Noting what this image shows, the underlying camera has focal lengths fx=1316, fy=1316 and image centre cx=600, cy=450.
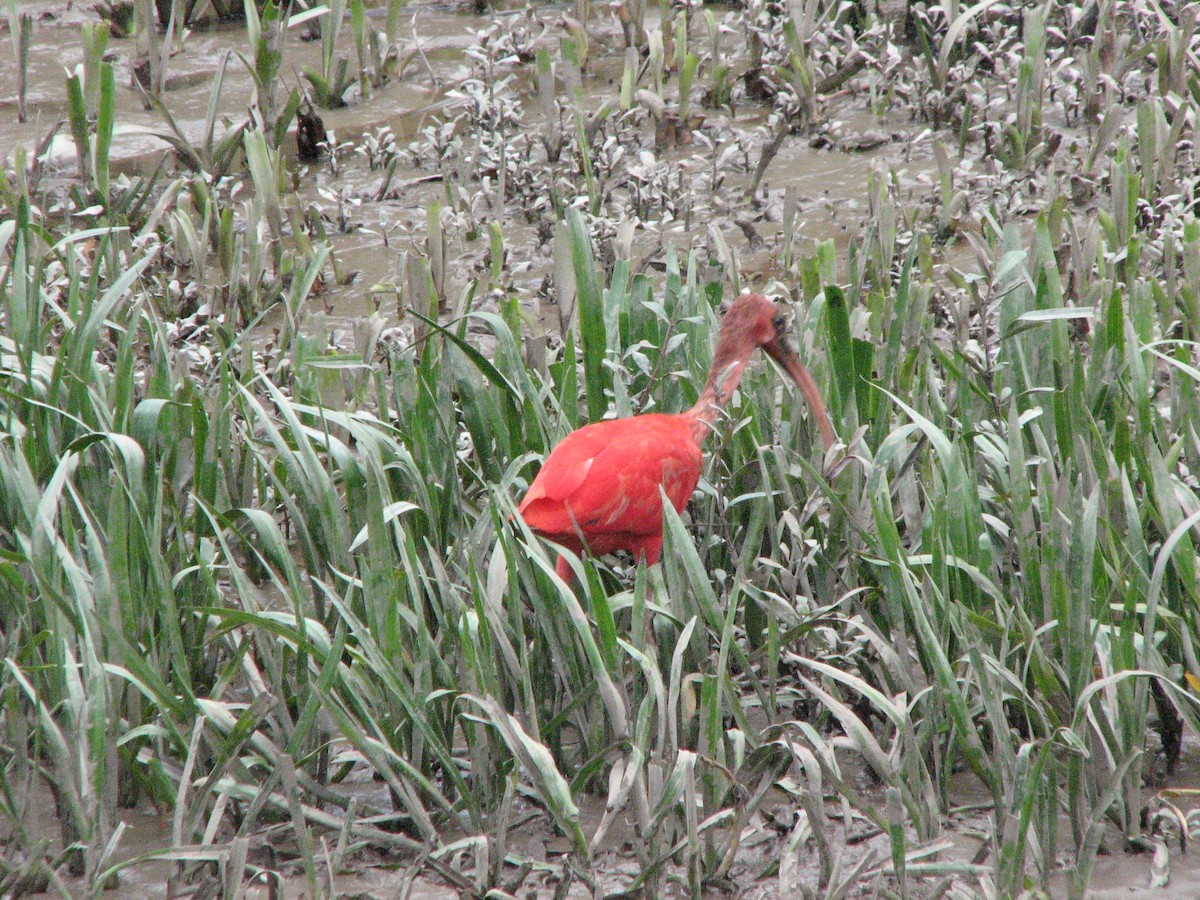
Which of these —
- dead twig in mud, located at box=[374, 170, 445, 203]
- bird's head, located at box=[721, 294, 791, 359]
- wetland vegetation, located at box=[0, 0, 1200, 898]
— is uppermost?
bird's head, located at box=[721, 294, 791, 359]

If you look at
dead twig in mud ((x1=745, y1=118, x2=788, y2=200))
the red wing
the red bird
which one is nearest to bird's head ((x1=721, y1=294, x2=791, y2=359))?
the red bird

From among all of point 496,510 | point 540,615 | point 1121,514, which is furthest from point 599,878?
point 1121,514

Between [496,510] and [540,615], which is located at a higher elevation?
[496,510]

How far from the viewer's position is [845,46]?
18.3 ft

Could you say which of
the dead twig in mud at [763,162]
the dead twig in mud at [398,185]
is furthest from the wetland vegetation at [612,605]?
the dead twig in mud at [398,185]

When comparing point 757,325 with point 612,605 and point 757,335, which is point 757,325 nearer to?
point 757,335

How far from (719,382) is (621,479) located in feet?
1.52

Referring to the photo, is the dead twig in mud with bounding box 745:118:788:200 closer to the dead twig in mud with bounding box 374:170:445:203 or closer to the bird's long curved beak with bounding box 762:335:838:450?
the dead twig in mud with bounding box 374:170:445:203

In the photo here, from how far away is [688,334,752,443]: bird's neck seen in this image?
9.12ft

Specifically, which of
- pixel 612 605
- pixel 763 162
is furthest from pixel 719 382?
pixel 763 162

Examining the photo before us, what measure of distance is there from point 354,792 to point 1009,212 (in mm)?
3029

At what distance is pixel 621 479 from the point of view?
2.48 metres

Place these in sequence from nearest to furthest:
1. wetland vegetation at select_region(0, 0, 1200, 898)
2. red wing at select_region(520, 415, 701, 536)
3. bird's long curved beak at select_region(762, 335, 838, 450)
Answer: wetland vegetation at select_region(0, 0, 1200, 898) → red wing at select_region(520, 415, 701, 536) → bird's long curved beak at select_region(762, 335, 838, 450)

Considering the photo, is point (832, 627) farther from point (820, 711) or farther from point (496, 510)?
point (496, 510)
